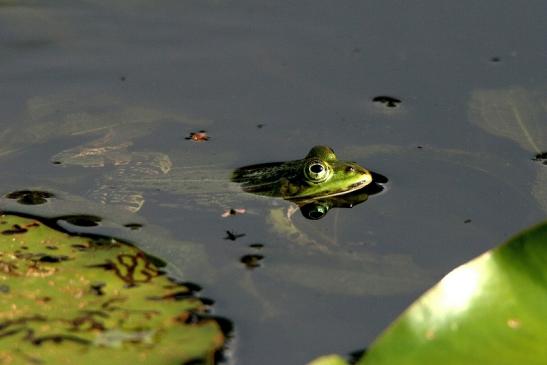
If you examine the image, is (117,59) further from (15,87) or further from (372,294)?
(372,294)

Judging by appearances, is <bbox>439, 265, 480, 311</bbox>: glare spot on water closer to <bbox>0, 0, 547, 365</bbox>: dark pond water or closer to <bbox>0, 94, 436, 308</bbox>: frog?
<bbox>0, 0, 547, 365</bbox>: dark pond water

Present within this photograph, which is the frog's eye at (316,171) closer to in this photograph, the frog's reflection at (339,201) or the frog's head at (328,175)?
the frog's head at (328,175)

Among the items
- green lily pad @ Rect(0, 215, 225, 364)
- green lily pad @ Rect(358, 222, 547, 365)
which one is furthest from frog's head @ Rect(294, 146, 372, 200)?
green lily pad @ Rect(358, 222, 547, 365)

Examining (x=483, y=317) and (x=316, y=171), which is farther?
(x=316, y=171)

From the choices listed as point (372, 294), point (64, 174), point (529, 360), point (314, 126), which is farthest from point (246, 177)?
point (529, 360)

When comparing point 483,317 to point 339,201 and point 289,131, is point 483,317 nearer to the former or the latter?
point 339,201

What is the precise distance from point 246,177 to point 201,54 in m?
1.56

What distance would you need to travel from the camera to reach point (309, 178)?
5000mm

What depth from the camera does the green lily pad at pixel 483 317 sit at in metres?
2.84

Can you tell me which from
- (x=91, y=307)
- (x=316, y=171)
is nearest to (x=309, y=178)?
(x=316, y=171)

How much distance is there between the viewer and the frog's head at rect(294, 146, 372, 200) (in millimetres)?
4938

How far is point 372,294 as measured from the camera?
404 cm

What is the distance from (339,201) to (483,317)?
2105mm

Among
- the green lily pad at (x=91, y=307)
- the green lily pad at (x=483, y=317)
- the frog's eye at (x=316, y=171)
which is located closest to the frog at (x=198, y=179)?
the frog's eye at (x=316, y=171)
